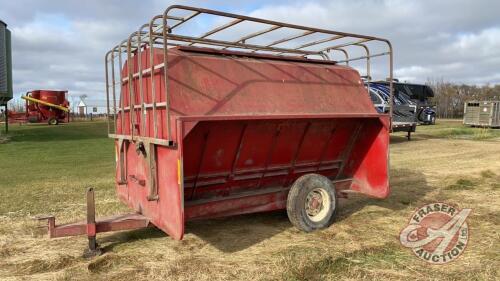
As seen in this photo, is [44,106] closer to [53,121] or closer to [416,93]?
[53,121]

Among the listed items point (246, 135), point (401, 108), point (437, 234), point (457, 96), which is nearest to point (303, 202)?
point (246, 135)

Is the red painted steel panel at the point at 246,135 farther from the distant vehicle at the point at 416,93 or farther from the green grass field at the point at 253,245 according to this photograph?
the distant vehicle at the point at 416,93

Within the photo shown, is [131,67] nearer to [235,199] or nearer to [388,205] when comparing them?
[235,199]

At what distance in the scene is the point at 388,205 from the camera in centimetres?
687

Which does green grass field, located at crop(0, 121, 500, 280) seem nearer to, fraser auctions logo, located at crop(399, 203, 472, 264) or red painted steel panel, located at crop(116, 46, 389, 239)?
fraser auctions logo, located at crop(399, 203, 472, 264)

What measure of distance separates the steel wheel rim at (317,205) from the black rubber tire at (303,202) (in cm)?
5

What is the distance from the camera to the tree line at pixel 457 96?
180 ft

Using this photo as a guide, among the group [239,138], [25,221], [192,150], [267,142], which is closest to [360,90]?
[267,142]

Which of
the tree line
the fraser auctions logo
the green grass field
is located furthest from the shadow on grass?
the tree line

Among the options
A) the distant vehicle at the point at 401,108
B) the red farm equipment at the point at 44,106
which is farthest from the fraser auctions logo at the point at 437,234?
the red farm equipment at the point at 44,106

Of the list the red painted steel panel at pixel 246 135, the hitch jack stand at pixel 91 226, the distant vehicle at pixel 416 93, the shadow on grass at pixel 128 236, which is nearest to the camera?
the hitch jack stand at pixel 91 226

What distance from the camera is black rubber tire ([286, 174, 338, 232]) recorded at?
534 cm

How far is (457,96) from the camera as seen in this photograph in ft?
186

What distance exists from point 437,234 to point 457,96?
5729cm
